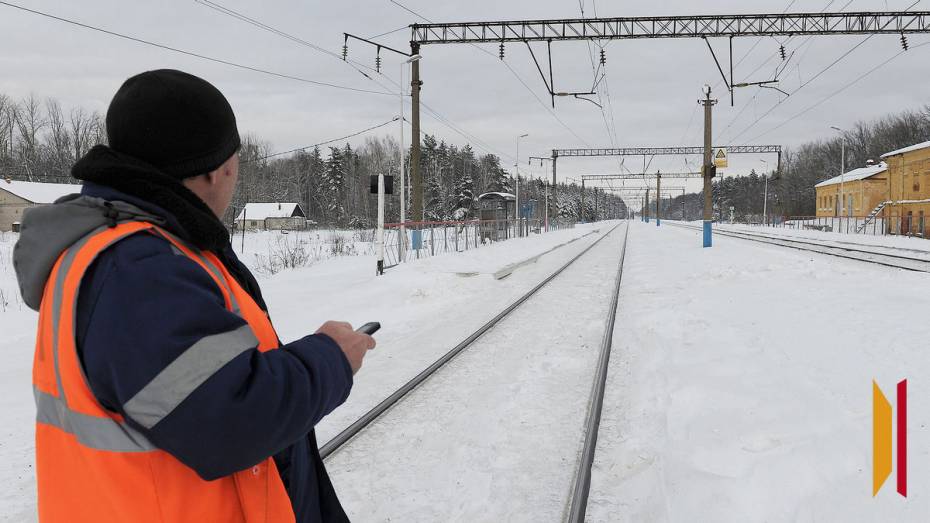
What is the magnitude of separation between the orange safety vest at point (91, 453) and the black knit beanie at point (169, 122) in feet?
0.62

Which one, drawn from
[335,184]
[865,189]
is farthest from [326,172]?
[865,189]

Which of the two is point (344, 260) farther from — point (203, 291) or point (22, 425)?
point (203, 291)

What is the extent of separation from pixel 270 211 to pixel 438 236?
54.7 metres

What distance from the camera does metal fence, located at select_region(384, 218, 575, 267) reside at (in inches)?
750

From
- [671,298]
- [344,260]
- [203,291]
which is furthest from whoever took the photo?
[344,260]

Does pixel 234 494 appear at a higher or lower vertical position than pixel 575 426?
higher

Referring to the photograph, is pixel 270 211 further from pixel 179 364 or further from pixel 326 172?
pixel 179 364

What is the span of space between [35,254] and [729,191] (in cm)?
14344

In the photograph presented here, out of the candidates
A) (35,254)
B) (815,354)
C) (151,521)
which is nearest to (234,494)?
(151,521)

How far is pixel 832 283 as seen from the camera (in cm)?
1151

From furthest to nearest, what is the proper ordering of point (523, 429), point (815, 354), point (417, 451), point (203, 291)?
point (815, 354) → point (523, 429) → point (417, 451) → point (203, 291)

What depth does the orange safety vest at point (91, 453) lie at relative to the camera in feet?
3.67

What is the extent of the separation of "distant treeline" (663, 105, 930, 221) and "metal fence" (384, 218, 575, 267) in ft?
95.5

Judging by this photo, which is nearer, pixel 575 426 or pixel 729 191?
pixel 575 426
